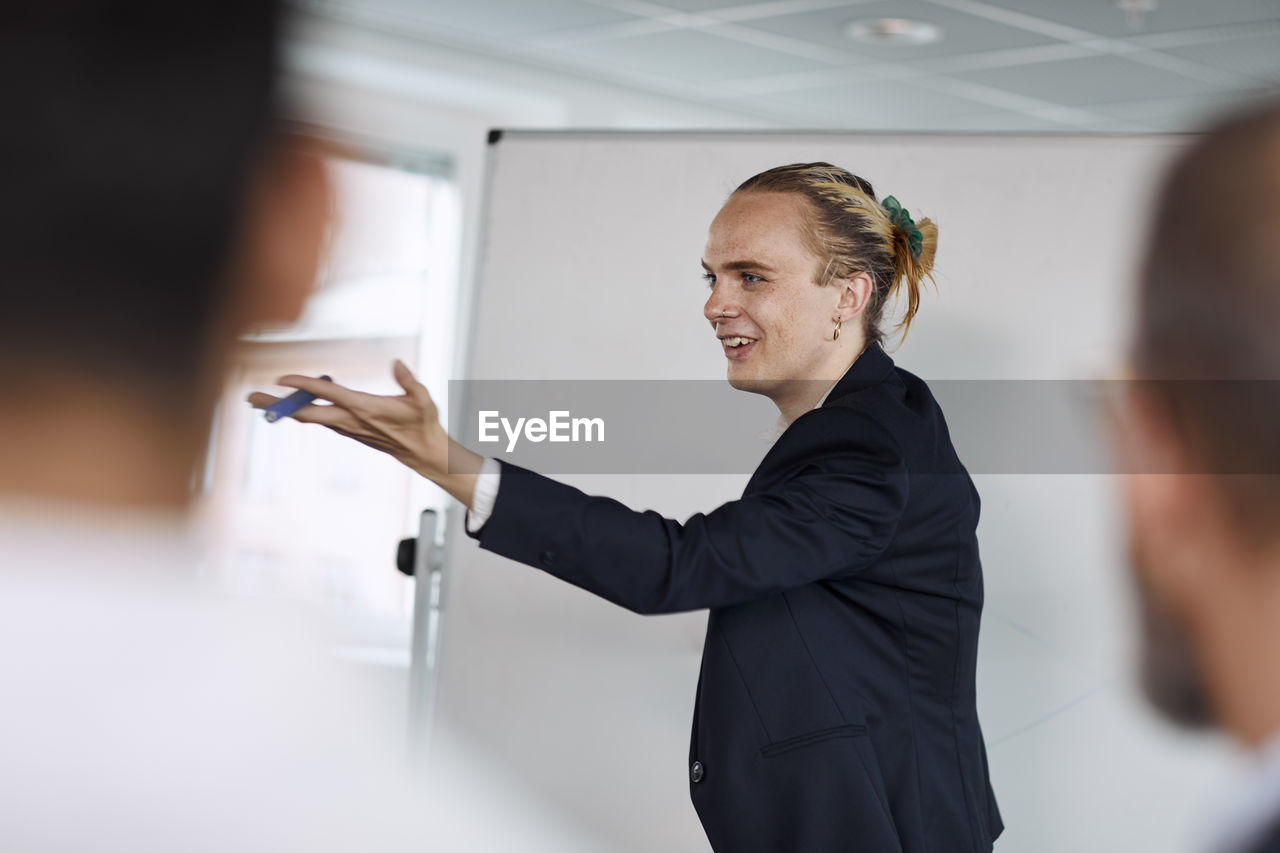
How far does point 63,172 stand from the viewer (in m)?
0.26

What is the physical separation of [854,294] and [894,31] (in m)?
2.27

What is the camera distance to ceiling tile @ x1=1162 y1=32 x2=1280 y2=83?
3.50 m

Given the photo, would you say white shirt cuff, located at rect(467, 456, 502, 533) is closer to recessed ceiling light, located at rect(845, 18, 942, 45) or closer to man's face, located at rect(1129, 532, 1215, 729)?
man's face, located at rect(1129, 532, 1215, 729)

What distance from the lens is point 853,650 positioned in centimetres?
137

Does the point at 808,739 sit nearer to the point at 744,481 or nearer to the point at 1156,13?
the point at 744,481

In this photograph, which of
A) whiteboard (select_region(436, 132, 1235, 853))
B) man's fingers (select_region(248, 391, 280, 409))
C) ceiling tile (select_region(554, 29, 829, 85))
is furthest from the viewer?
ceiling tile (select_region(554, 29, 829, 85))

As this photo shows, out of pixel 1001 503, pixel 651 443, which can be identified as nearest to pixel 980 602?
pixel 1001 503

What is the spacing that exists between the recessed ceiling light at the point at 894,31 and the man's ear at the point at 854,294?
7.15 feet

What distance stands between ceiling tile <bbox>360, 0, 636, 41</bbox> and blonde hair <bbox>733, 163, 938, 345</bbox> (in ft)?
7.06

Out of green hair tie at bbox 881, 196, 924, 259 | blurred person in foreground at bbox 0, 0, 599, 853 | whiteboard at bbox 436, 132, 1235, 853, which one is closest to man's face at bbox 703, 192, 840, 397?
green hair tie at bbox 881, 196, 924, 259

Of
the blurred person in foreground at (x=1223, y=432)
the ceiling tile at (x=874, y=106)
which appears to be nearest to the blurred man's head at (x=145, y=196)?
the blurred person in foreground at (x=1223, y=432)

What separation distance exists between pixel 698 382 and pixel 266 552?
2296mm

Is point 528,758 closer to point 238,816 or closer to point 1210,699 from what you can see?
point 238,816

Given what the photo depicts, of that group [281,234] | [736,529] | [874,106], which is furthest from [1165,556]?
[874,106]
